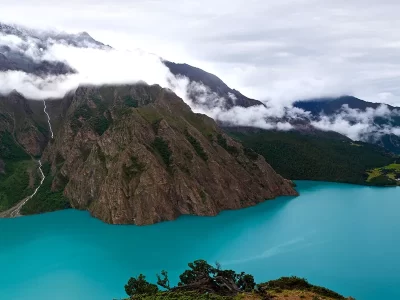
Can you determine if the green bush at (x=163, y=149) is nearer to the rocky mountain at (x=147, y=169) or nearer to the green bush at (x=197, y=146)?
the rocky mountain at (x=147, y=169)

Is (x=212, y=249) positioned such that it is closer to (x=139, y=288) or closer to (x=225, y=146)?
(x=139, y=288)

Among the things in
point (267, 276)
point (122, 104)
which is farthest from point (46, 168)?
point (267, 276)

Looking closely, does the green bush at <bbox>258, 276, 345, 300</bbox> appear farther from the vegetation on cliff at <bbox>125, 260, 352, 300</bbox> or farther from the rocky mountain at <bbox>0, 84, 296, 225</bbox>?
the rocky mountain at <bbox>0, 84, 296, 225</bbox>

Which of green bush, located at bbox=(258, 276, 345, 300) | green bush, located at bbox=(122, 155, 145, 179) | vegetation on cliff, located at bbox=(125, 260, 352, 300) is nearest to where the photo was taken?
vegetation on cliff, located at bbox=(125, 260, 352, 300)

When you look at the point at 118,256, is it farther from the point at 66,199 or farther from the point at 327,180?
the point at 327,180

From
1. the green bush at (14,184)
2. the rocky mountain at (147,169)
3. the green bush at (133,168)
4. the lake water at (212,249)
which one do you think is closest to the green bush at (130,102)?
the rocky mountain at (147,169)

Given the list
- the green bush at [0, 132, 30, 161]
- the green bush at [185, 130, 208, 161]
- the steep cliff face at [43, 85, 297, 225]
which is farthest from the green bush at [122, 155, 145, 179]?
the green bush at [0, 132, 30, 161]
